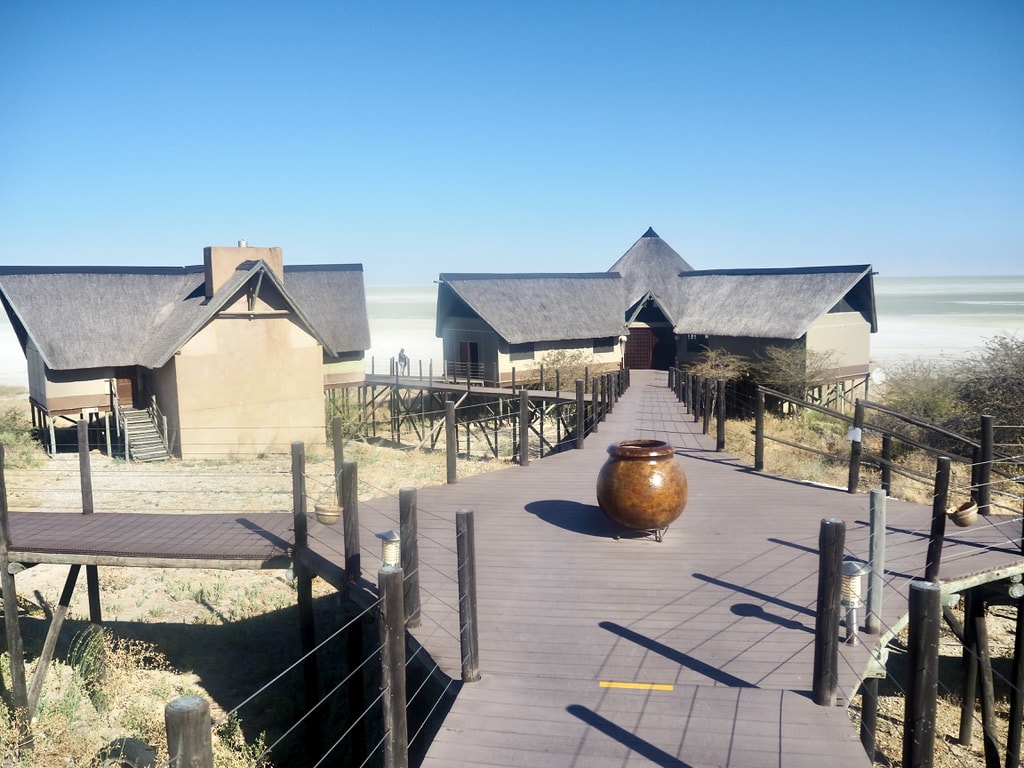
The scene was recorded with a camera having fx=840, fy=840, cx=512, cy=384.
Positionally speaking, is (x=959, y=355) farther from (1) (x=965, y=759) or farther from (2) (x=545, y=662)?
(2) (x=545, y=662)

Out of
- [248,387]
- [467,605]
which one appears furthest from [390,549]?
[248,387]

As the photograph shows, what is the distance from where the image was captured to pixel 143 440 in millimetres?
25031

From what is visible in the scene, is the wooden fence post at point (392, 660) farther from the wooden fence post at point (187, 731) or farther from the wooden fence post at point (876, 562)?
the wooden fence post at point (876, 562)

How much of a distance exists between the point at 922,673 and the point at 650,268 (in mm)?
38523

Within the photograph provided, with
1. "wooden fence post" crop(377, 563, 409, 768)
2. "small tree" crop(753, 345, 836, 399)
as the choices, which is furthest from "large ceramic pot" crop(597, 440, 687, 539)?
"small tree" crop(753, 345, 836, 399)

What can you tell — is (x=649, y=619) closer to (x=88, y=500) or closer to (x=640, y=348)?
(x=88, y=500)

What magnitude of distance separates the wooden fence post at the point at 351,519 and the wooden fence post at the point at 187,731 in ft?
14.3

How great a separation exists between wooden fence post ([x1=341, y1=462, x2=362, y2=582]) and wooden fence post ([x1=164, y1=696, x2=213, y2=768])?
14.3 ft

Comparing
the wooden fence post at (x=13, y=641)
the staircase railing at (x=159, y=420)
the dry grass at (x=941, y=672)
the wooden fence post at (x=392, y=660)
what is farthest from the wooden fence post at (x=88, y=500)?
the staircase railing at (x=159, y=420)

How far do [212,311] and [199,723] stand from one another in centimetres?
2288

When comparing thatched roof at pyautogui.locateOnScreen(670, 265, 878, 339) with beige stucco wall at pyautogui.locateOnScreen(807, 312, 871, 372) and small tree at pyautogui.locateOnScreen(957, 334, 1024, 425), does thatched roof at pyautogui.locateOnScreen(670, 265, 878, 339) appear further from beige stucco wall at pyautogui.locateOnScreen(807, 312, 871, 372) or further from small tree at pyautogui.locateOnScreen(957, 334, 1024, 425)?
small tree at pyautogui.locateOnScreen(957, 334, 1024, 425)

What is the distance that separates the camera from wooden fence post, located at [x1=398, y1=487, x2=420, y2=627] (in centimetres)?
644

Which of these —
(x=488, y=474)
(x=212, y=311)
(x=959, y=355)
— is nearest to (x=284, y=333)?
(x=212, y=311)

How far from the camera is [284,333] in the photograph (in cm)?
2622
